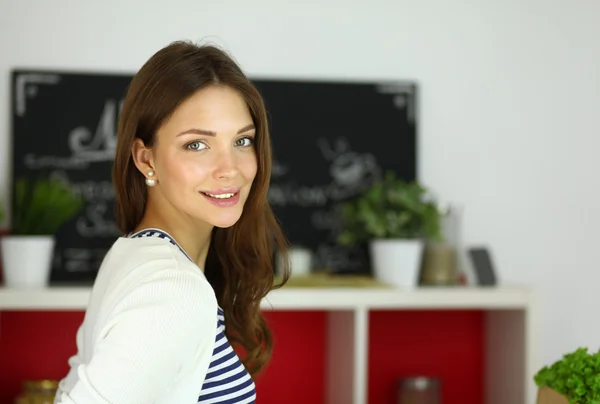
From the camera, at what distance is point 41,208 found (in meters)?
3.08

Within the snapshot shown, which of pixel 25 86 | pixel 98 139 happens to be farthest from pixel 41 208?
pixel 25 86

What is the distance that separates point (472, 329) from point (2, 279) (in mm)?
1659

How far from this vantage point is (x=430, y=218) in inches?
127

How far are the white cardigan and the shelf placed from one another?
148 centimetres

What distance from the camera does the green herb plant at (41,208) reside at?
3072mm

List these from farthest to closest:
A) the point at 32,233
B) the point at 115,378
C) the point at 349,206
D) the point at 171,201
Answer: the point at 349,206 → the point at 32,233 → the point at 171,201 → the point at 115,378

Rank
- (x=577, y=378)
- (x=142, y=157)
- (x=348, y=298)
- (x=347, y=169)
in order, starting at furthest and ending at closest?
(x=347, y=169), (x=348, y=298), (x=142, y=157), (x=577, y=378)

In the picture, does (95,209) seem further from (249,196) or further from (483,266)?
(249,196)

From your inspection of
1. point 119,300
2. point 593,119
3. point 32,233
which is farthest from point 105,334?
point 593,119

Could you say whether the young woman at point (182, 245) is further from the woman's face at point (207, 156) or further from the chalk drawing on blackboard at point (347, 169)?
the chalk drawing on blackboard at point (347, 169)

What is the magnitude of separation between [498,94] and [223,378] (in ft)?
7.32

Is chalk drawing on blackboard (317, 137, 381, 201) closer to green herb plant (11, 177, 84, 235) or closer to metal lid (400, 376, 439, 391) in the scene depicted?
metal lid (400, 376, 439, 391)

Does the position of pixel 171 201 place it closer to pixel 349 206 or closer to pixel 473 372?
pixel 349 206

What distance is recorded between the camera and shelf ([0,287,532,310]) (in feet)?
9.50
